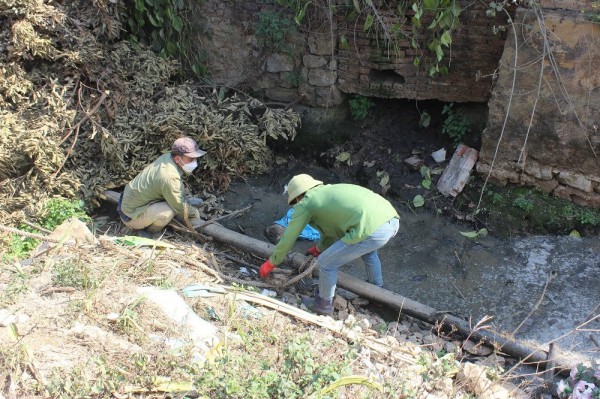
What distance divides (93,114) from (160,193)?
5.83 ft

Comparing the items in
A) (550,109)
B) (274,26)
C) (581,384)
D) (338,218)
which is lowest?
(581,384)

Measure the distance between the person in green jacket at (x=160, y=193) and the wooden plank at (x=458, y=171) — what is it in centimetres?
273

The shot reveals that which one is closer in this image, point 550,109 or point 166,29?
point 550,109

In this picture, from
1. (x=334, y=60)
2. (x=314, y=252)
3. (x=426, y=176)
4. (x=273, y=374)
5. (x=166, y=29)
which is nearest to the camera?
(x=273, y=374)

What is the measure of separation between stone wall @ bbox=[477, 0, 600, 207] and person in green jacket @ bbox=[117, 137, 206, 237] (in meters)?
3.13

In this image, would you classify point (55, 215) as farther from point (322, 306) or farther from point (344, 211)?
point (344, 211)

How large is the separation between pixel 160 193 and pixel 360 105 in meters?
2.91

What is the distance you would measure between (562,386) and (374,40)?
4.27m

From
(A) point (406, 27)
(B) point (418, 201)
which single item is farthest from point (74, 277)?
(A) point (406, 27)

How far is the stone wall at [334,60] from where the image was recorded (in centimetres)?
683

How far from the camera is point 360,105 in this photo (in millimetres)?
7805

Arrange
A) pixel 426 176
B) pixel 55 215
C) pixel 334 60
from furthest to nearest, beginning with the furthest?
1. pixel 334 60
2. pixel 426 176
3. pixel 55 215

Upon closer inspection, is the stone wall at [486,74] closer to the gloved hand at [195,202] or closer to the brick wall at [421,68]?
the brick wall at [421,68]

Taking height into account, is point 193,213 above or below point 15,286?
below
